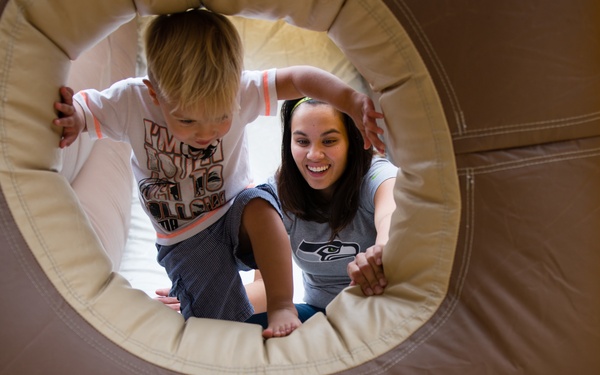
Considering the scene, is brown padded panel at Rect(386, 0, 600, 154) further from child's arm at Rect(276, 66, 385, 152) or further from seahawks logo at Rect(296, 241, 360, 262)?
seahawks logo at Rect(296, 241, 360, 262)

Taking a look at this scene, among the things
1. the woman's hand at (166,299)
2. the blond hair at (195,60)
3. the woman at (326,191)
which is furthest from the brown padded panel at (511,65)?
the woman's hand at (166,299)

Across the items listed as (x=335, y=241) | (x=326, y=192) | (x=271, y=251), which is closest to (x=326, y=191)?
(x=326, y=192)

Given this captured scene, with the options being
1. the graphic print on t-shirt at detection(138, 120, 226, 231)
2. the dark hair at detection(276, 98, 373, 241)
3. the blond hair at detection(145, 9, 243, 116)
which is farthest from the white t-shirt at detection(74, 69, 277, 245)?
the dark hair at detection(276, 98, 373, 241)

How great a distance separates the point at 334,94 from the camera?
0.96 meters

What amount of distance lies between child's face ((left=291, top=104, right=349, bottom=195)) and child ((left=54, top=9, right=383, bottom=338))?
17 centimetres

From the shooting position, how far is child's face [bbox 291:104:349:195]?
50.2 inches

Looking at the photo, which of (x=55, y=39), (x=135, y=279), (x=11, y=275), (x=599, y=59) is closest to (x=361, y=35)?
(x=599, y=59)

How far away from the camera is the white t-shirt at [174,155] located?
100 cm

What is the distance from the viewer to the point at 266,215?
108cm

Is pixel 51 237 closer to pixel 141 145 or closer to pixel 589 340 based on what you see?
pixel 141 145

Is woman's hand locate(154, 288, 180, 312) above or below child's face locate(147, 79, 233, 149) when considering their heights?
below

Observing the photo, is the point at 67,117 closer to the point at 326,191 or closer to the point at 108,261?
the point at 108,261

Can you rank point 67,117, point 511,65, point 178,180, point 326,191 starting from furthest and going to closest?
point 326,191 → point 178,180 → point 67,117 → point 511,65

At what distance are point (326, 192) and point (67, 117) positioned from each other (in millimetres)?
679
